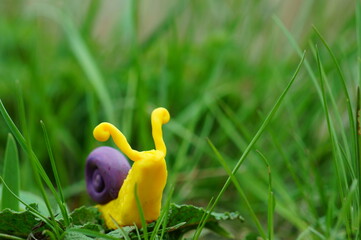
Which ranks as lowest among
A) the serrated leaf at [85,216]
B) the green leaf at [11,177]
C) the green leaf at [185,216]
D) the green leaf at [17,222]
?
the green leaf at [185,216]

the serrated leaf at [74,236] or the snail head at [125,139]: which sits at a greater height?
the snail head at [125,139]

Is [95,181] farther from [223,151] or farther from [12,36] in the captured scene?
[12,36]

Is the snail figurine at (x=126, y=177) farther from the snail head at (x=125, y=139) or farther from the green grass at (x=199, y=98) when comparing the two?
the green grass at (x=199, y=98)

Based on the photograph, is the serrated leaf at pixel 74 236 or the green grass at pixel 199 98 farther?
the green grass at pixel 199 98

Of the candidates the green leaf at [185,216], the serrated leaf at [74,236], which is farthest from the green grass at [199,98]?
the serrated leaf at [74,236]

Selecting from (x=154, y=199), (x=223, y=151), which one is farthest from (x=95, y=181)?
(x=223, y=151)

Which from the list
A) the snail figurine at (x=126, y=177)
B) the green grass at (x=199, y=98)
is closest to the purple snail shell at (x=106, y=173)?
the snail figurine at (x=126, y=177)

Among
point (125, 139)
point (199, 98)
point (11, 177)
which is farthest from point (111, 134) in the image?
point (199, 98)
